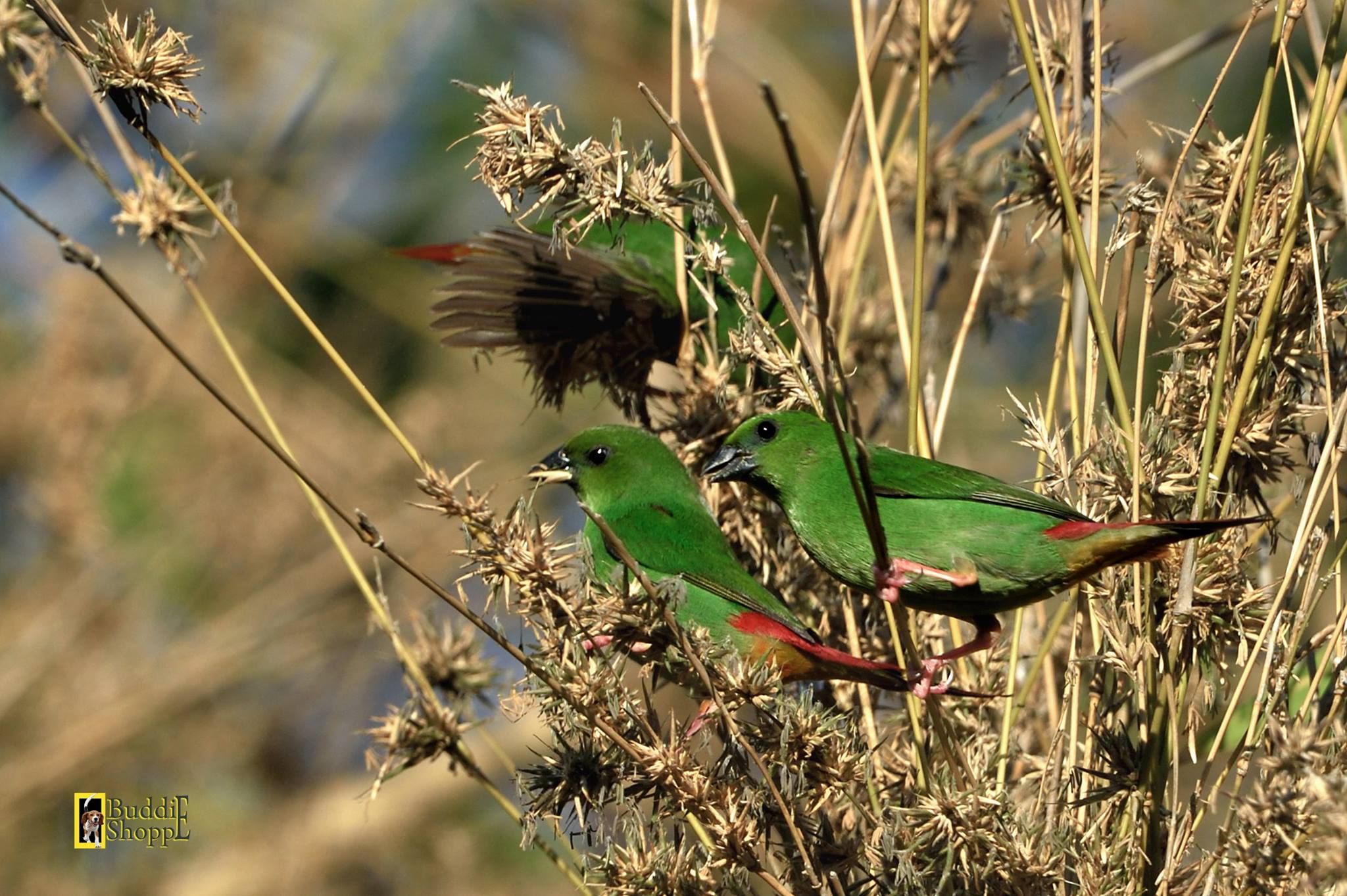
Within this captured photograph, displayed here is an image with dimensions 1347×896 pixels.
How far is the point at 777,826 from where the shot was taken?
1.91 metres

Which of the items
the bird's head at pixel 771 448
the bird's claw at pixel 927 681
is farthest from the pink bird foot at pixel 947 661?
the bird's head at pixel 771 448

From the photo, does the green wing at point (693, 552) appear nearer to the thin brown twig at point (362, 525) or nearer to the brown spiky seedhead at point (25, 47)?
the thin brown twig at point (362, 525)

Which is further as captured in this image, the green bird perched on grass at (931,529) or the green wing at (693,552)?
the green wing at (693,552)

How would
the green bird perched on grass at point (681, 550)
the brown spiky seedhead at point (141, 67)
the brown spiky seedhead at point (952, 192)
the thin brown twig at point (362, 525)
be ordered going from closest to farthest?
the thin brown twig at point (362, 525) < the brown spiky seedhead at point (141, 67) < the green bird perched on grass at point (681, 550) < the brown spiky seedhead at point (952, 192)

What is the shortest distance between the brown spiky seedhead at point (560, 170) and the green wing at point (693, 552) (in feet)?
2.48

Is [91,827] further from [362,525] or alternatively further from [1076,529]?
[1076,529]

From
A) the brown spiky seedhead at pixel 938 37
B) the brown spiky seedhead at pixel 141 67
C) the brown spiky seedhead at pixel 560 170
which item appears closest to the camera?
the brown spiky seedhead at pixel 141 67

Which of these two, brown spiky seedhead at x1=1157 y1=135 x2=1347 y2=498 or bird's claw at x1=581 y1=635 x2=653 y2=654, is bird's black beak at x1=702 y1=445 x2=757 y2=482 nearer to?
bird's claw at x1=581 y1=635 x2=653 y2=654

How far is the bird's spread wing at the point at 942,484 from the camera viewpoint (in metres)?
2.38

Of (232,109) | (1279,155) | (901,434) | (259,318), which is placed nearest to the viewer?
(1279,155)

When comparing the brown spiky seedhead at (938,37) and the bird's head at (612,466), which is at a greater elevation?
the brown spiky seedhead at (938,37)

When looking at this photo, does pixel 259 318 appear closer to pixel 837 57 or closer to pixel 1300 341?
pixel 837 57

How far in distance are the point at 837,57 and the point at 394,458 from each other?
4.17 metres

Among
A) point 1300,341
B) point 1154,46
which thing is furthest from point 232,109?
point 1300,341
